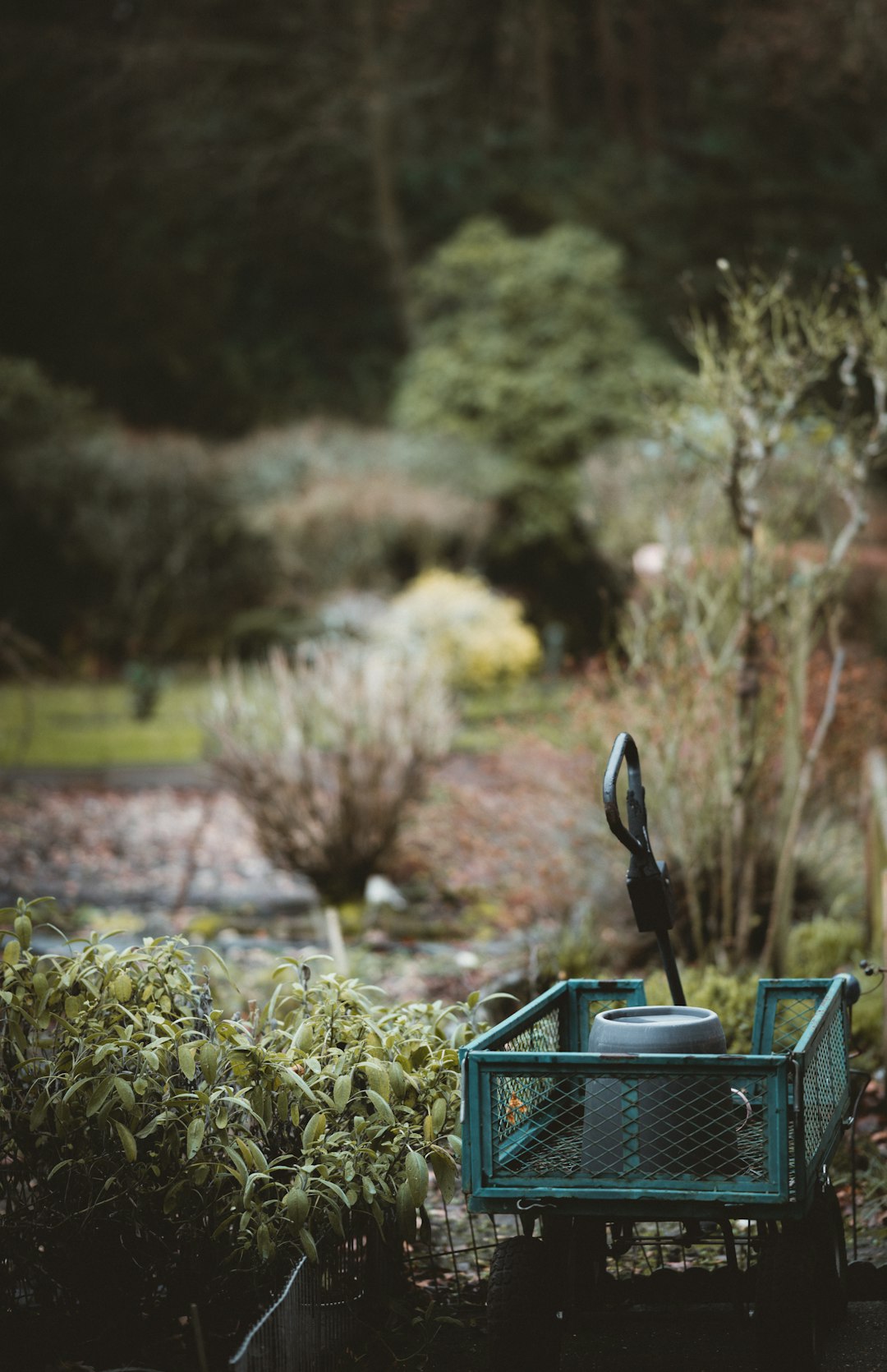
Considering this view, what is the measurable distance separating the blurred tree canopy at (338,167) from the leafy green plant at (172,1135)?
2169 cm

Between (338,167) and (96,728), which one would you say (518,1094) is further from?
(338,167)

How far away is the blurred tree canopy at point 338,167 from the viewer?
2362cm

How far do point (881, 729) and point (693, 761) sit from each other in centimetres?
325

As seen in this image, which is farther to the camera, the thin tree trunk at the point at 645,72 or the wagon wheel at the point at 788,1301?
the thin tree trunk at the point at 645,72

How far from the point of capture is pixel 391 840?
777cm

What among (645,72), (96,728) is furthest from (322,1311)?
(645,72)

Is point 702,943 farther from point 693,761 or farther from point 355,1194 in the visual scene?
point 355,1194

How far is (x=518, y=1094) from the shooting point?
2730mm

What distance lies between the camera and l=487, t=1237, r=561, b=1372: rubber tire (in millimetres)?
2520

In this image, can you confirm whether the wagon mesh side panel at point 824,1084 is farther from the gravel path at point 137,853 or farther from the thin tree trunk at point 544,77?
the thin tree trunk at point 544,77

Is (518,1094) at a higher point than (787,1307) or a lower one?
higher

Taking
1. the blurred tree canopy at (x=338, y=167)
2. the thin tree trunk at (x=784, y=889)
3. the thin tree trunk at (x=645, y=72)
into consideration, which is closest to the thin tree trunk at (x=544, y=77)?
the blurred tree canopy at (x=338, y=167)

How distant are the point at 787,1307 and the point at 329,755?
5.18m

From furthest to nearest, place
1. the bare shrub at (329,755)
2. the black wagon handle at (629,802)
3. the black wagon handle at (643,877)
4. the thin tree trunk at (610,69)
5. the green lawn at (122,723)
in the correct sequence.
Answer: the thin tree trunk at (610,69), the green lawn at (122,723), the bare shrub at (329,755), the black wagon handle at (643,877), the black wagon handle at (629,802)
